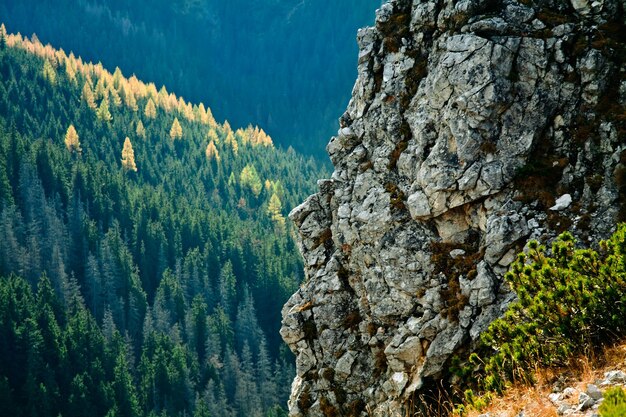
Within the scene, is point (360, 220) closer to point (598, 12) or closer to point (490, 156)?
point (490, 156)

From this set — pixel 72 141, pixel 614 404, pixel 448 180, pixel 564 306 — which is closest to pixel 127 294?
pixel 72 141

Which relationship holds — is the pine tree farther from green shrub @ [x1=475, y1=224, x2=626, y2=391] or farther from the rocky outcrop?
green shrub @ [x1=475, y1=224, x2=626, y2=391]

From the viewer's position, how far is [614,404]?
9492mm

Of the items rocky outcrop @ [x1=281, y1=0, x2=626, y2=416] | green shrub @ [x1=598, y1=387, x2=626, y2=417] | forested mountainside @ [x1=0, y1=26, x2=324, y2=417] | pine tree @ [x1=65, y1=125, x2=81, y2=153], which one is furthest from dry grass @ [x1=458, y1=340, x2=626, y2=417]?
pine tree @ [x1=65, y1=125, x2=81, y2=153]

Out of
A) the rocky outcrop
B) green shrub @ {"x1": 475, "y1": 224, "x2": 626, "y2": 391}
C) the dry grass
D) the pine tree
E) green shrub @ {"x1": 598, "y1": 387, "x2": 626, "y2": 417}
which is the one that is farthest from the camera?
the pine tree

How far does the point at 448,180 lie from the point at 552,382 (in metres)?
10.2

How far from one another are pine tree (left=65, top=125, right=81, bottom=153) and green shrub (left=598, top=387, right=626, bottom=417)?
201751 millimetres

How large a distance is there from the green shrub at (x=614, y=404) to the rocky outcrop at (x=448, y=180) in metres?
9.97

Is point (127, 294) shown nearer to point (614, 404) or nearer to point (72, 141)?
point (72, 141)

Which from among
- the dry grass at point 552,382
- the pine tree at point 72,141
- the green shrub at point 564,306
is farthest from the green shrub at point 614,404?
the pine tree at point 72,141

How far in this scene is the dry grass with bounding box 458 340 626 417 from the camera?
39.1ft

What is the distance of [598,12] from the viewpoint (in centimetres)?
2145

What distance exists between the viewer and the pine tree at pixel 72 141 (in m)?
194

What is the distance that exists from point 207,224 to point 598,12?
151202 mm
